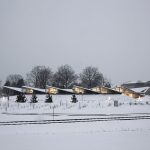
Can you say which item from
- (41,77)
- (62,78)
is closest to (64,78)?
(62,78)

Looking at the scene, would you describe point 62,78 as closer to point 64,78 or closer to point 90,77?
point 64,78

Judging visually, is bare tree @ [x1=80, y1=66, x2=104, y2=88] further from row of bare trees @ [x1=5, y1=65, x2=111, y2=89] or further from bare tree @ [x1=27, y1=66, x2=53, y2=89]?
bare tree @ [x1=27, y1=66, x2=53, y2=89]

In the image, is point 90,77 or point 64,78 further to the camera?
point 90,77

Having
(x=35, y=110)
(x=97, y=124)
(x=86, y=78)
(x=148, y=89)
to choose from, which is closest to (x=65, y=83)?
(x=86, y=78)

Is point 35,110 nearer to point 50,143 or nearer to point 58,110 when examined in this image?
point 58,110

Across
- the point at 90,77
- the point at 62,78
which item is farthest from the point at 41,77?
the point at 90,77

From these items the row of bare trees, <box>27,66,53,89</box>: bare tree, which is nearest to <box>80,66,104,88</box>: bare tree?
the row of bare trees

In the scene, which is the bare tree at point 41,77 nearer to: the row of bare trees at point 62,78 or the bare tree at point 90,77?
the row of bare trees at point 62,78

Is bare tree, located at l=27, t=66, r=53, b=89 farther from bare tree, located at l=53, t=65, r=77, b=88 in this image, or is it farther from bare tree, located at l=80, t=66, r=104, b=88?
bare tree, located at l=80, t=66, r=104, b=88

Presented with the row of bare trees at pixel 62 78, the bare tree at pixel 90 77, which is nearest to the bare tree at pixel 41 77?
the row of bare trees at pixel 62 78

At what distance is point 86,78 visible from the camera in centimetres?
13138

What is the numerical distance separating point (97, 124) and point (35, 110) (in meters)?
20.6

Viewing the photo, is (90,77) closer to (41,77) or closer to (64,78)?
(64,78)

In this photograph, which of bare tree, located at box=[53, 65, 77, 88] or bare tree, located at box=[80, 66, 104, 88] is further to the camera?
bare tree, located at box=[80, 66, 104, 88]
